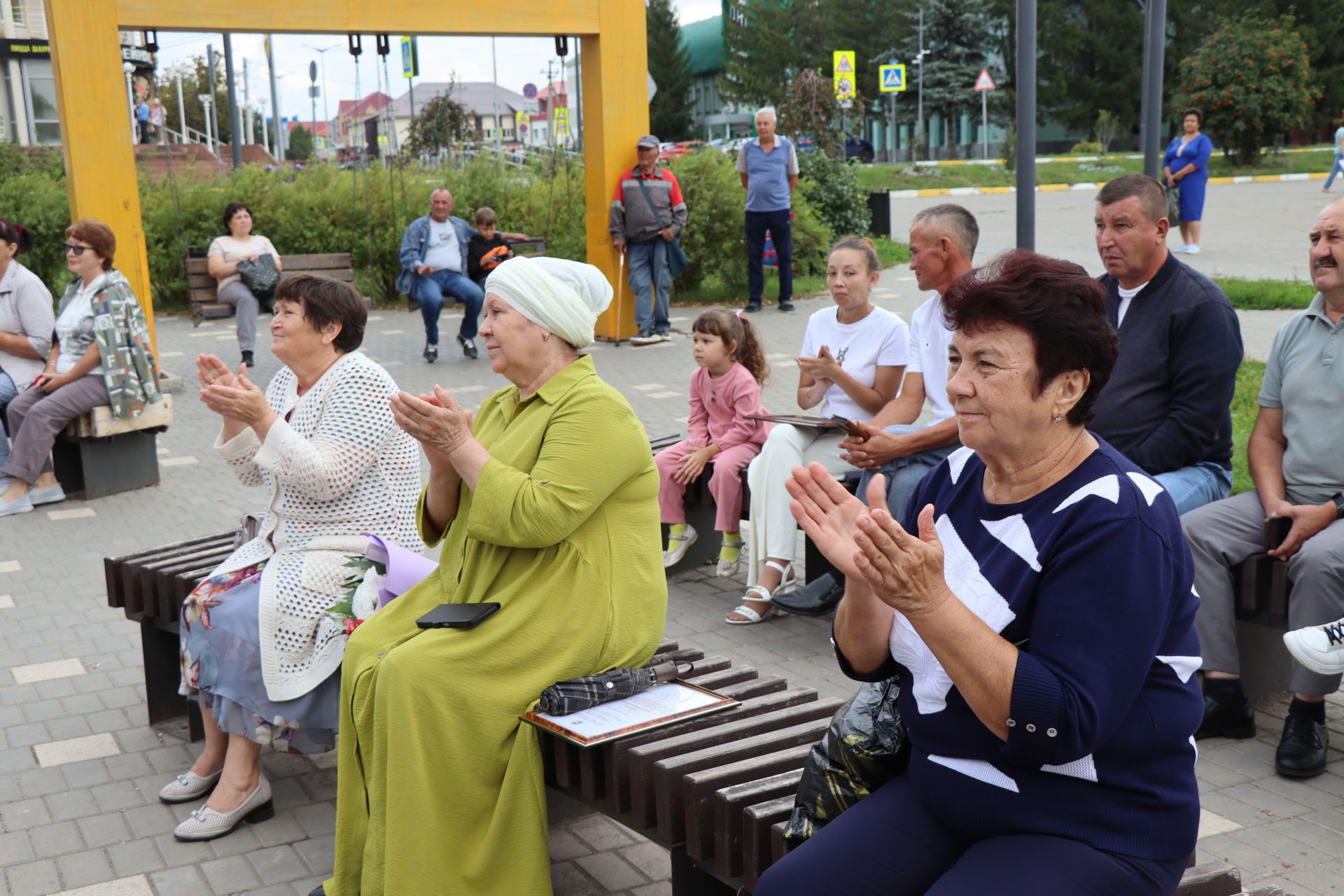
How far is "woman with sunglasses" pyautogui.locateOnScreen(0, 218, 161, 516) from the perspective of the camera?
7957 mm

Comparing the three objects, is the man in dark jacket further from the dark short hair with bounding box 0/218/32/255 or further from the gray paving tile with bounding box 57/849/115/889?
the dark short hair with bounding box 0/218/32/255

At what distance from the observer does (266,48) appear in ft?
164

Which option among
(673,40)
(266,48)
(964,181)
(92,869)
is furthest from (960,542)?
(673,40)

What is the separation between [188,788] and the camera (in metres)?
4.27

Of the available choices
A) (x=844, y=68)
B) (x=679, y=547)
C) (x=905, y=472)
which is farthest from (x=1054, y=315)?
(x=844, y=68)

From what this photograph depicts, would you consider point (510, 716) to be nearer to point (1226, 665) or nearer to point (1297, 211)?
point (1226, 665)

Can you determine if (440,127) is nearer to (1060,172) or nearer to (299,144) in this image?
(1060,172)

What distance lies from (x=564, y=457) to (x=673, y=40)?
67.4 m

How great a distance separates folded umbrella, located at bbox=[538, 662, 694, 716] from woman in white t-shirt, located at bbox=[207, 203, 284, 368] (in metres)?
10.4

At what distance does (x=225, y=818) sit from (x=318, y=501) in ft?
3.33

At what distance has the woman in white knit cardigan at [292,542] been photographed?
12.9 ft

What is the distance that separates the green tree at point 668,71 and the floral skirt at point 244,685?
212 feet

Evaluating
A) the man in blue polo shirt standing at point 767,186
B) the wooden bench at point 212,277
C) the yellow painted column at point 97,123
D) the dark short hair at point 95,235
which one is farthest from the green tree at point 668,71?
the dark short hair at point 95,235

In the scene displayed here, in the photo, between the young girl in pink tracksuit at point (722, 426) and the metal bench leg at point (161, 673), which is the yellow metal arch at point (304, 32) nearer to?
the young girl in pink tracksuit at point (722, 426)
